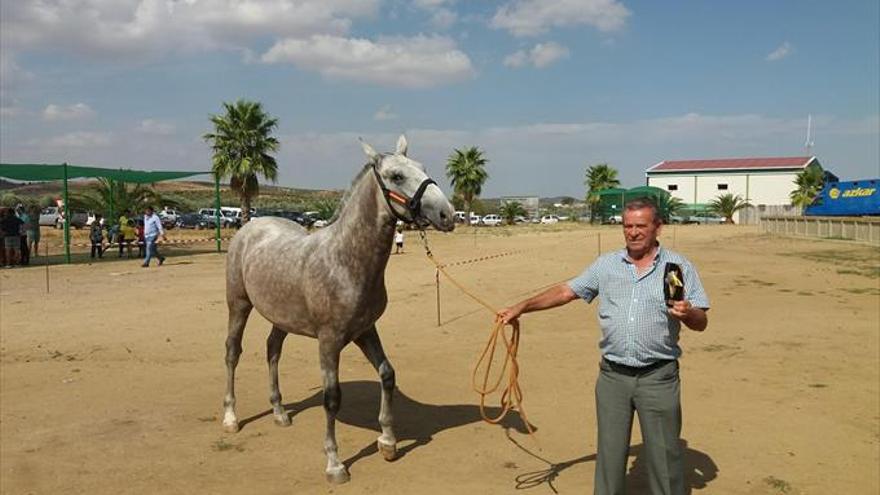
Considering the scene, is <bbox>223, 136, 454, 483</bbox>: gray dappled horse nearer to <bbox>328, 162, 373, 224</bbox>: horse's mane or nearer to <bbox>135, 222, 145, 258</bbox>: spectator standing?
<bbox>328, 162, 373, 224</bbox>: horse's mane

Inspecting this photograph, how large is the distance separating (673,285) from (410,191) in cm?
210

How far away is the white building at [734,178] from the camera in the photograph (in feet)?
248

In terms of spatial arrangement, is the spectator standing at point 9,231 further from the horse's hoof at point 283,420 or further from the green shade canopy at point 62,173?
the horse's hoof at point 283,420

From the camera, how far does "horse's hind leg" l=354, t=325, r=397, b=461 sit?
5312 mm

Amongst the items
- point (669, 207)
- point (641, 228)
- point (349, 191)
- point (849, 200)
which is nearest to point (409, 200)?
point (349, 191)

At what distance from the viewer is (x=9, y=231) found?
68.1 feet

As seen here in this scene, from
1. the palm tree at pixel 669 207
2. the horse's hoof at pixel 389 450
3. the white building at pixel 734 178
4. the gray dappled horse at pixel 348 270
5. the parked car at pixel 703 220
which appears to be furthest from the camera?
the white building at pixel 734 178

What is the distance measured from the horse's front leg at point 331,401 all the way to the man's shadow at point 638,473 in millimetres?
1464

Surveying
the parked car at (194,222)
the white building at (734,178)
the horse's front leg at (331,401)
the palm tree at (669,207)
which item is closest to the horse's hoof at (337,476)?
the horse's front leg at (331,401)

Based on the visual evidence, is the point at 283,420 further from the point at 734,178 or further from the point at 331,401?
the point at 734,178

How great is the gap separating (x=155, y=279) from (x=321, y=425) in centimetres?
1329

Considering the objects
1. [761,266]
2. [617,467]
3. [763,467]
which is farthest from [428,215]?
[761,266]

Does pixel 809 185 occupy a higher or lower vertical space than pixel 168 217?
higher

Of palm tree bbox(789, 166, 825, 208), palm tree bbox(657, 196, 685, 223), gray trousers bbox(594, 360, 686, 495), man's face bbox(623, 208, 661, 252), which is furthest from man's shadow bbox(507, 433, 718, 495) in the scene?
palm tree bbox(657, 196, 685, 223)
